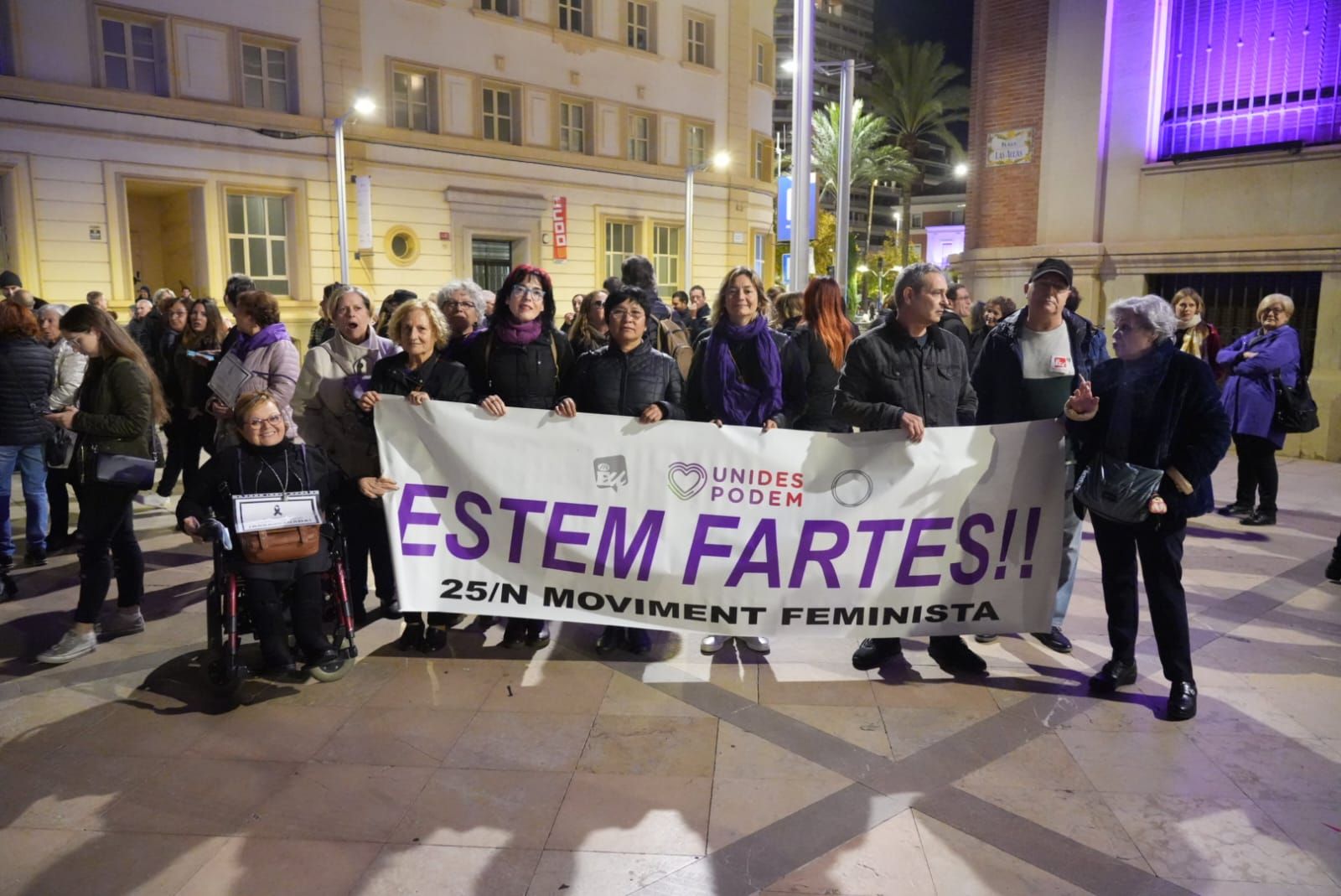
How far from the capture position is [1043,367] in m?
5.14

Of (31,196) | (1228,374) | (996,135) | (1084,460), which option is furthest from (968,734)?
(31,196)

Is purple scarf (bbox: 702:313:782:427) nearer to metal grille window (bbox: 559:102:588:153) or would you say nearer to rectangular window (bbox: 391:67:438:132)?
rectangular window (bbox: 391:67:438:132)

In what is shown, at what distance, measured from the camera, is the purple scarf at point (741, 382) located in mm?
Answer: 5254

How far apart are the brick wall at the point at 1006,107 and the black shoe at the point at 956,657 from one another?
1044cm

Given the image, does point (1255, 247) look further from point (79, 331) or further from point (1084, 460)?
point (79, 331)

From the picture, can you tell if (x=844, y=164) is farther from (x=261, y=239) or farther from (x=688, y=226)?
(x=688, y=226)

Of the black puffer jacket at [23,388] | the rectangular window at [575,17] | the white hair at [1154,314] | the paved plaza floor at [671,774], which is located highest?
the rectangular window at [575,17]

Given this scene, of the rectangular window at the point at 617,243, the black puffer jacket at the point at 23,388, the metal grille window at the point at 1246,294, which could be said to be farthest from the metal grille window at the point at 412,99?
the black puffer jacket at the point at 23,388

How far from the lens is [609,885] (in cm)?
321

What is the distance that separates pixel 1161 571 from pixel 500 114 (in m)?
23.6

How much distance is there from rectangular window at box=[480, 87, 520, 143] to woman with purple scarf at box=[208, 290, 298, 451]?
20164 mm

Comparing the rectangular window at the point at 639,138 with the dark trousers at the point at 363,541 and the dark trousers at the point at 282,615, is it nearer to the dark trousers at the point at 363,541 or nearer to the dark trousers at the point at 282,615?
the dark trousers at the point at 363,541

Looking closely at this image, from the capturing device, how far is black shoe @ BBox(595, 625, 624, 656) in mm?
5266

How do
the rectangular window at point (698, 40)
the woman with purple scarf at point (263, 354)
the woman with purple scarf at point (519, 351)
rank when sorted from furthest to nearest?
1. the rectangular window at point (698, 40)
2. the woman with purple scarf at point (263, 354)
3. the woman with purple scarf at point (519, 351)
